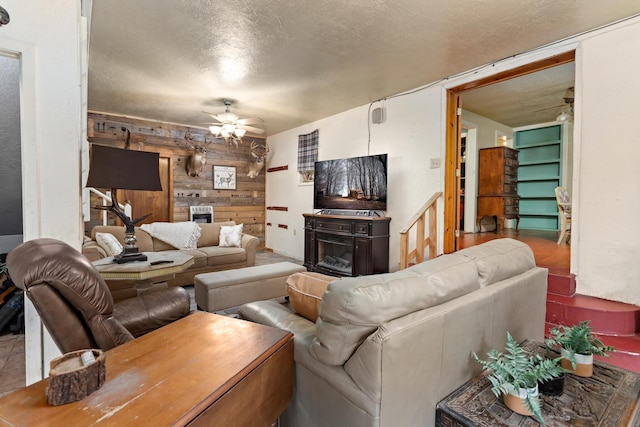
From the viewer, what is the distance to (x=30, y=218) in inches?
60.8

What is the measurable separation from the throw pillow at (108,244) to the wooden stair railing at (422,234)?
10.1 feet

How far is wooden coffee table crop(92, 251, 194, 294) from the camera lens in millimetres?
2227

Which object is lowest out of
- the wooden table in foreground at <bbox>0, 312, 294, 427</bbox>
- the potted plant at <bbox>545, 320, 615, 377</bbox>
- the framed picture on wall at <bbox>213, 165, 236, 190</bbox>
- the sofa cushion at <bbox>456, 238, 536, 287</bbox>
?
the potted plant at <bbox>545, 320, 615, 377</bbox>

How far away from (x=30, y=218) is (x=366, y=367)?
1734mm

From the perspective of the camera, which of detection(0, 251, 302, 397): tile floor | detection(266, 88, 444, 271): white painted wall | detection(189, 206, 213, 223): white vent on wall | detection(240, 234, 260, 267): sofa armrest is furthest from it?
detection(189, 206, 213, 223): white vent on wall

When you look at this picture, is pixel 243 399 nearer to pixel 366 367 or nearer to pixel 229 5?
pixel 366 367

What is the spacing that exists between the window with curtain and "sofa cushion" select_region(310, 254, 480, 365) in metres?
4.63

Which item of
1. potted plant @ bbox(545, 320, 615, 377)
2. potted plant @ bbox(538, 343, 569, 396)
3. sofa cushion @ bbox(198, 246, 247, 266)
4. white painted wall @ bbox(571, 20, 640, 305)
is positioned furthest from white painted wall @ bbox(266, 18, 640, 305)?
sofa cushion @ bbox(198, 246, 247, 266)

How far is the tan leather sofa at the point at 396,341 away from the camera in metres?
1.00

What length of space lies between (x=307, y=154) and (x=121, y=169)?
378cm

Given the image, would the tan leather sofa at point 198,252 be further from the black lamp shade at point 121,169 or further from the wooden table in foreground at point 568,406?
the wooden table in foreground at point 568,406

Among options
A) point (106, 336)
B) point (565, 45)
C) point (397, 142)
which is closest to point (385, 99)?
point (397, 142)

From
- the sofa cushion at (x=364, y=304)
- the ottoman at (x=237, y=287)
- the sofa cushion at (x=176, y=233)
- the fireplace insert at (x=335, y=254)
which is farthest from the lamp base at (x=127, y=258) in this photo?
the fireplace insert at (x=335, y=254)

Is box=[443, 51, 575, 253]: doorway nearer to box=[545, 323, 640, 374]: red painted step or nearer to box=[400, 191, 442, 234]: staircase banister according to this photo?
box=[400, 191, 442, 234]: staircase banister
